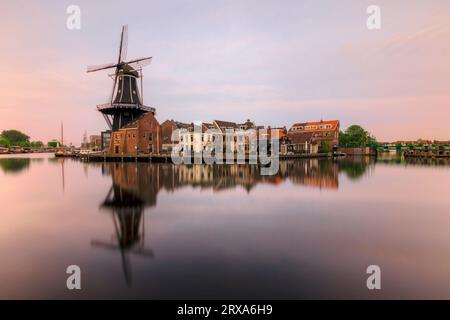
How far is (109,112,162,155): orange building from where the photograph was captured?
50.2m

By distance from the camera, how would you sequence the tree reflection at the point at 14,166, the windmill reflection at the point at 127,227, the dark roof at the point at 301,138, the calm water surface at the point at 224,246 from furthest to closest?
the dark roof at the point at 301,138 < the tree reflection at the point at 14,166 < the windmill reflection at the point at 127,227 < the calm water surface at the point at 224,246

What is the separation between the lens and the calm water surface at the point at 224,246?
5742 mm

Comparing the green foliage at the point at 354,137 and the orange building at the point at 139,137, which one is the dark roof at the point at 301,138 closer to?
the green foliage at the point at 354,137

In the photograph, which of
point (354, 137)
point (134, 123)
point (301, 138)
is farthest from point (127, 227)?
point (354, 137)

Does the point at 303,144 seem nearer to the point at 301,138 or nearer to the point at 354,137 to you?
the point at 301,138

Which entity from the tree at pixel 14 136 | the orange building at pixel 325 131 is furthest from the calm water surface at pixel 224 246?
the tree at pixel 14 136

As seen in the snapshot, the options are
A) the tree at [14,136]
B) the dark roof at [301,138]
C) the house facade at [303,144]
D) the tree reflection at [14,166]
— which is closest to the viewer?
the tree reflection at [14,166]

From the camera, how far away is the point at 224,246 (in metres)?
8.08

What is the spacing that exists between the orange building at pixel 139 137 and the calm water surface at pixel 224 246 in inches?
1408

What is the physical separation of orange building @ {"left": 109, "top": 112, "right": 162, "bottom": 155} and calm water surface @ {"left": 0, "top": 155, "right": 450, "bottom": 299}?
3577cm

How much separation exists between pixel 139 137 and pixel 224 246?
153ft

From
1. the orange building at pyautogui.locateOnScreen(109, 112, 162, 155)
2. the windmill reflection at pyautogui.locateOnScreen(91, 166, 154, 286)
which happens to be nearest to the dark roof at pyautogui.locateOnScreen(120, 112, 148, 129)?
the orange building at pyautogui.locateOnScreen(109, 112, 162, 155)

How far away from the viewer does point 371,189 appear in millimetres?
19516
